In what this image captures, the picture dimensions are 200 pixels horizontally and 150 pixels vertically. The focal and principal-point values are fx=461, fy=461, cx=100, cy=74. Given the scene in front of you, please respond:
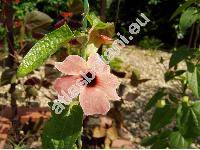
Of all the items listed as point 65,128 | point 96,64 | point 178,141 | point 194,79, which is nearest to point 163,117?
point 178,141

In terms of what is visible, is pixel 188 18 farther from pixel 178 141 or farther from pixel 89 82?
pixel 89 82

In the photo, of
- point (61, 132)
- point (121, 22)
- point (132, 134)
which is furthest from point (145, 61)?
point (61, 132)

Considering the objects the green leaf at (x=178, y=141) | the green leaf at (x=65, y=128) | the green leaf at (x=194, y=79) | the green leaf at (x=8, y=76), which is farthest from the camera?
the green leaf at (x=8, y=76)

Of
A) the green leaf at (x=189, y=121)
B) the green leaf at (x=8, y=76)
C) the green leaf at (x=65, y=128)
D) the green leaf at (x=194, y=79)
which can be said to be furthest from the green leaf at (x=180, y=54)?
the green leaf at (x=65, y=128)

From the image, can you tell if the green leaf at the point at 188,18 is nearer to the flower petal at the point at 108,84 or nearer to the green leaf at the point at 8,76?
the green leaf at the point at 8,76

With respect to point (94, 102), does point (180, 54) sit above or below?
above

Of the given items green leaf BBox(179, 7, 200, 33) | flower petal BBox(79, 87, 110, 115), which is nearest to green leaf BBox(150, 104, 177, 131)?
green leaf BBox(179, 7, 200, 33)
